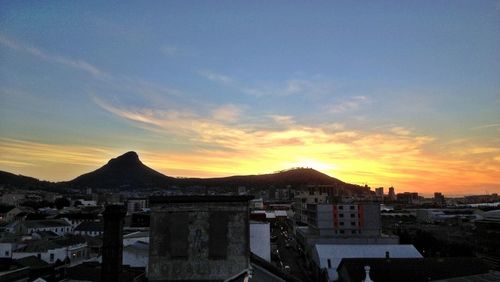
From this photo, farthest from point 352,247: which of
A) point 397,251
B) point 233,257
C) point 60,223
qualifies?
point 60,223

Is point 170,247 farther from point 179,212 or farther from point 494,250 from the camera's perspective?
point 494,250

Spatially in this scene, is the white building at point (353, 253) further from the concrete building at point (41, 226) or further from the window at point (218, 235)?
the concrete building at point (41, 226)

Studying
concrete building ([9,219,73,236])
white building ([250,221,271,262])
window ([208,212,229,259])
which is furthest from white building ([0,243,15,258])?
window ([208,212,229,259])

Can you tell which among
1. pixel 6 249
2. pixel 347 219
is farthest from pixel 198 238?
pixel 347 219

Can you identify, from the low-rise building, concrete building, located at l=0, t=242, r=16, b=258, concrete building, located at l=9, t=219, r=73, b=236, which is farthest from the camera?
the low-rise building

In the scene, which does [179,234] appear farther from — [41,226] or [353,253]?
[41,226]

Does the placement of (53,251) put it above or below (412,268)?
above

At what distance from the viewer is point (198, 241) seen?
38.7 feet

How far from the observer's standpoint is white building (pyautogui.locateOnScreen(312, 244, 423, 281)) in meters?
48.3

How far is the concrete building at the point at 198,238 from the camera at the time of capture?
11.7m

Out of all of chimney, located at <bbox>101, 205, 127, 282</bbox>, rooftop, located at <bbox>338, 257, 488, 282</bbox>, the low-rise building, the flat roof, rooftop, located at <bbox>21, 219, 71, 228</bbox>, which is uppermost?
the flat roof

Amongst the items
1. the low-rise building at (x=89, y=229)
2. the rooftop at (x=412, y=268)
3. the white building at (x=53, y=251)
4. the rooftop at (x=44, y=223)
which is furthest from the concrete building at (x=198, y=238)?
the rooftop at (x=44, y=223)

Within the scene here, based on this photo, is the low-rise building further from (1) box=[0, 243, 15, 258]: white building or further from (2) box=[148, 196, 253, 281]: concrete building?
(2) box=[148, 196, 253, 281]: concrete building

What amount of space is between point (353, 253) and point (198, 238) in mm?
41622
